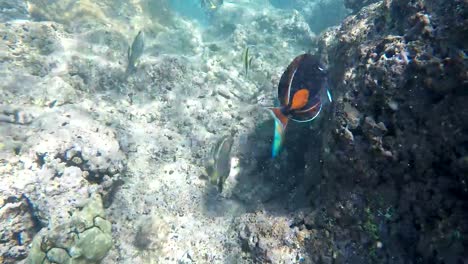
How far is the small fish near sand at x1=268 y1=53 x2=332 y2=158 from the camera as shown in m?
2.10

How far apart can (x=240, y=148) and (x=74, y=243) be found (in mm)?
2493

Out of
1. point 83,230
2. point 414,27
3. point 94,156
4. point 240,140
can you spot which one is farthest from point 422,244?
point 94,156

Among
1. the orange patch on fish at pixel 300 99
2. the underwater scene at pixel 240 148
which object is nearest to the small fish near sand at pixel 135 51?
the underwater scene at pixel 240 148

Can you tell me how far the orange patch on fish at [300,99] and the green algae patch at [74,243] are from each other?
285 cm

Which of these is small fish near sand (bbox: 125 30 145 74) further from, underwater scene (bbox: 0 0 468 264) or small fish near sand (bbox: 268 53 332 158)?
small fish near sand (bbox: 268 53 332 158)

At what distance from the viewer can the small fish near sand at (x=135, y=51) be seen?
5375mm

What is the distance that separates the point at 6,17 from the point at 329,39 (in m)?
7.81

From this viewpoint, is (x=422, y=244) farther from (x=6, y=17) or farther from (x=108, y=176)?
(x=6, y=17)

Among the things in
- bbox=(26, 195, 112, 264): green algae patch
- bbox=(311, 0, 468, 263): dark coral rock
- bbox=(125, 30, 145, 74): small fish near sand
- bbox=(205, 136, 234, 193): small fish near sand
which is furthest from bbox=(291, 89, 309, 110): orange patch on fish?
bbox=(125, 30, 145, 74): small fish near sand

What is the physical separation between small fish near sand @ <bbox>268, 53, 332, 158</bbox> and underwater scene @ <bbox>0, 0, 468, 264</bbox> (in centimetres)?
1

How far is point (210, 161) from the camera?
441 centimetres

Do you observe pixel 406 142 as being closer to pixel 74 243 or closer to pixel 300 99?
pixel 300 99

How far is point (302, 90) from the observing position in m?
2.12

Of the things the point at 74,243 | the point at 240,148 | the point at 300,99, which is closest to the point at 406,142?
the point at 300,99
